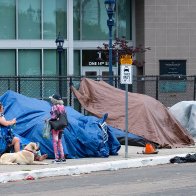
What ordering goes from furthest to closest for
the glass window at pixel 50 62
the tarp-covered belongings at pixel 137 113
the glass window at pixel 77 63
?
the glass window at pixel 77 63 → the glass window at pixel 50 62 → the tarp-covered belongings at pixel 137 113

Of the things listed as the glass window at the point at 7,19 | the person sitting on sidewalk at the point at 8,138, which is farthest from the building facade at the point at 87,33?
the person sitting on sidewalk at the point at 8,138

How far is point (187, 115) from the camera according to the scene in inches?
926

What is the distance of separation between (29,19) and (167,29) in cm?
Result: 797

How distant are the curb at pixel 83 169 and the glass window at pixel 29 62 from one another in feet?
55.5

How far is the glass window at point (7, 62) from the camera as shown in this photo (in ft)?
110

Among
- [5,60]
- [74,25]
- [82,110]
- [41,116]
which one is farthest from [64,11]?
[41,116]

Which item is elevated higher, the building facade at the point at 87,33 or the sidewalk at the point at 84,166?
the building facade at the point at 87,33

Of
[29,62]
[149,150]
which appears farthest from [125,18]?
[149,150]

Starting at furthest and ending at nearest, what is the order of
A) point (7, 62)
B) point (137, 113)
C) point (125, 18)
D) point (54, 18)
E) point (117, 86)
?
point (125, 18)
point (54, 18)
point (7, 62)
point (117, 86)
point (137, 113)

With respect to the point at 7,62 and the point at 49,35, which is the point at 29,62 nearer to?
the point at 7,62

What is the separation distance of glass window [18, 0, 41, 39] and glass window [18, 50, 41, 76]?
77 cm

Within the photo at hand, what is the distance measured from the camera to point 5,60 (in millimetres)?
33625

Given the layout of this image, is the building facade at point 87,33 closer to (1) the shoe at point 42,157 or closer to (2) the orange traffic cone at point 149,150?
(2) the orange traffic cone at point 149,150

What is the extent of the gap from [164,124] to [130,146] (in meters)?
1.31
